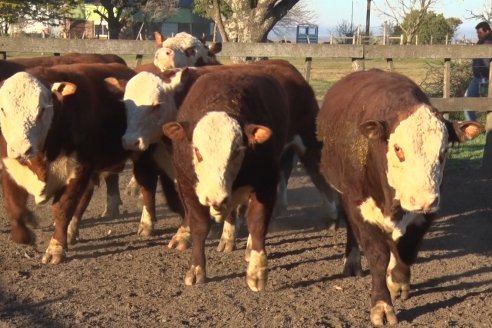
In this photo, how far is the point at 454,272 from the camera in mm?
7324

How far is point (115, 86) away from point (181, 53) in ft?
8.94

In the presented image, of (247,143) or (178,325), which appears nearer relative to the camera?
(178,325)

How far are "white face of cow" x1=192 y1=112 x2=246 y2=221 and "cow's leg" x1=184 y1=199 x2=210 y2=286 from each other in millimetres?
289

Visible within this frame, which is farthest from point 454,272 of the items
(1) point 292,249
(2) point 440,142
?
(2) point 440,142

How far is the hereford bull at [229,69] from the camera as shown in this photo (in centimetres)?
813

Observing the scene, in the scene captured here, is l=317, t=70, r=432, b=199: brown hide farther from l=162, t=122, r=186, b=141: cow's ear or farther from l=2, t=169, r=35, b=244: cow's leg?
l=2, t=169, r=35, b=244: cow's leg

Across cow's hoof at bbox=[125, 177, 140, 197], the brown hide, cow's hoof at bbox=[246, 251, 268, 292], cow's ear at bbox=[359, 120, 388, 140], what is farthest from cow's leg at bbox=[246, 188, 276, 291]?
cow's hoof at bbox=[125, 177, 140, 197]

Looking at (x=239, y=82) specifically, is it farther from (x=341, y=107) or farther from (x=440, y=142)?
(x=440, y=142)

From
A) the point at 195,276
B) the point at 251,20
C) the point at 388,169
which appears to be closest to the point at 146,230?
the point at 195,276

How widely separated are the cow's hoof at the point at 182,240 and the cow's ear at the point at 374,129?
9.06ft

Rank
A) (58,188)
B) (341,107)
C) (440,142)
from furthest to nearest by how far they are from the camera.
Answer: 1. (58,188)
2. (341,107)
3. (440,142)

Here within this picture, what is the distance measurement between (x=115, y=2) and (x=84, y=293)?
156ft

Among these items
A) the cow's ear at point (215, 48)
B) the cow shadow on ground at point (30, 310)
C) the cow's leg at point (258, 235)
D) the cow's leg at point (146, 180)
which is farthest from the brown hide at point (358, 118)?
the cow's ear at point (215, 48)

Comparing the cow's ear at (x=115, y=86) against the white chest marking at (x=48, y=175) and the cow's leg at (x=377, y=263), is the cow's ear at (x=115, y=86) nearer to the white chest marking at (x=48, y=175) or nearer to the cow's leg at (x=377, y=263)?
the white chest marking at (x=48, y=175)
